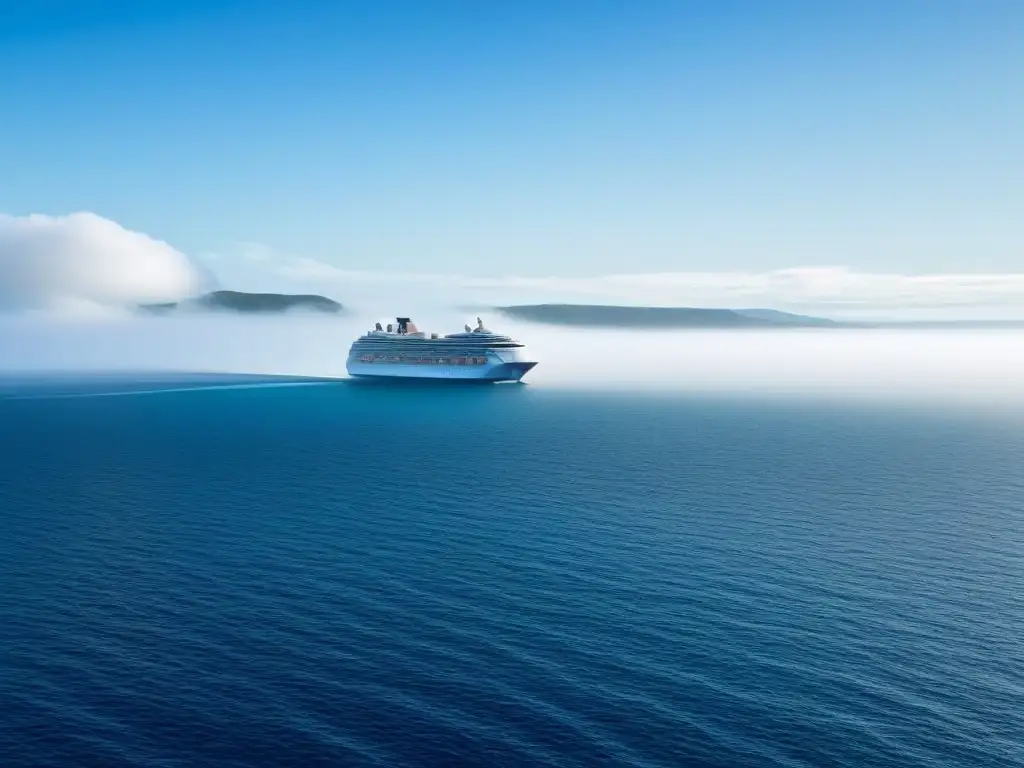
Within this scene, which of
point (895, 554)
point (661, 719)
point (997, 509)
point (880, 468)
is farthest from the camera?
point (880, 468)

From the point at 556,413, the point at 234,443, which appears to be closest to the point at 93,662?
the point at 234,443

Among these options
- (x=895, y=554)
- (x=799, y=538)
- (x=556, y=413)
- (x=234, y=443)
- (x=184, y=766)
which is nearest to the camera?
(x=184, y=766)

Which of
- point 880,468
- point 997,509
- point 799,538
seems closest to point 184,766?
point 799,538

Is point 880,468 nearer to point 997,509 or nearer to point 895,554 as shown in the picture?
point 997,509

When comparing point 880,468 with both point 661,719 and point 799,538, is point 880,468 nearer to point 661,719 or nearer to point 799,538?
point 799,538

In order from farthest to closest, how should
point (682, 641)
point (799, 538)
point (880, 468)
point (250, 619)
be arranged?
point (880, 468) < point (799, 538) < point (250, 619) < point (682, 641)

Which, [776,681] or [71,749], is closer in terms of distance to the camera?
[71,749]
